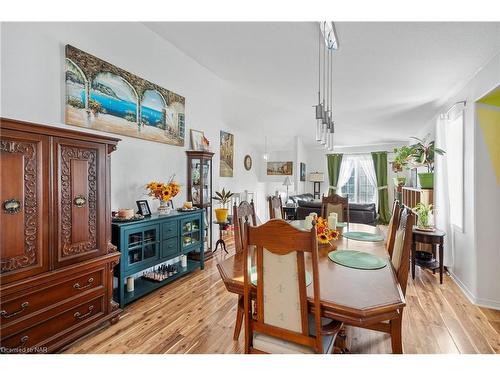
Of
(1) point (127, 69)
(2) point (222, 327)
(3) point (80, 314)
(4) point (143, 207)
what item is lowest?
(2) point (222, 327)

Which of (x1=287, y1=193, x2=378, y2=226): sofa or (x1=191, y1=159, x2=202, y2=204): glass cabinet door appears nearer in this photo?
(x1=191, y1=159, x2=202, y2=204): glass cabinet door

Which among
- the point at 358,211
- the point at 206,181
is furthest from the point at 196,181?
the point at 358,211

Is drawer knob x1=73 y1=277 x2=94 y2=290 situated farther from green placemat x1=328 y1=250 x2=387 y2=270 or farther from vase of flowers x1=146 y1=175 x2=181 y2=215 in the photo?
green placemat x1=328 y1=250 x2=387 y2=270

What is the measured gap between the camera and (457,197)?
3.04 meters

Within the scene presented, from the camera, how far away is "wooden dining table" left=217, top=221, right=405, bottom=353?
109 centimetres

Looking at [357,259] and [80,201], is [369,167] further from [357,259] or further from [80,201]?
[80,201]

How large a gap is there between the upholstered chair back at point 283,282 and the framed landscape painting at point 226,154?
4.91 metres

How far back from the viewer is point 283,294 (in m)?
1.20

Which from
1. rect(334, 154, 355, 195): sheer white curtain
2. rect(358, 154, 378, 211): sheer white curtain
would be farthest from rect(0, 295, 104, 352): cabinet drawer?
rect(358, 154, 378, 211): sheer white curtain

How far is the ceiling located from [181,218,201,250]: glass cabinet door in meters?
2.20

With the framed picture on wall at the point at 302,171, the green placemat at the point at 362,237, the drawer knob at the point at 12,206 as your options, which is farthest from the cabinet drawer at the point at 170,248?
the framed picture on wall at the point at 302,171

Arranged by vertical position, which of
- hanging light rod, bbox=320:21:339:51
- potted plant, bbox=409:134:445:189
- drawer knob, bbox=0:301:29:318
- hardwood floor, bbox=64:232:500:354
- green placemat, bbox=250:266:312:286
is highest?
hanging light rod, bbox=320:21:339:51

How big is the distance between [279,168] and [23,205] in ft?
23.6

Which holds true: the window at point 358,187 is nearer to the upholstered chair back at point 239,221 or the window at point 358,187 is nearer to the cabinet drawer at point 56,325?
the upholstered chair back at point 239,221
